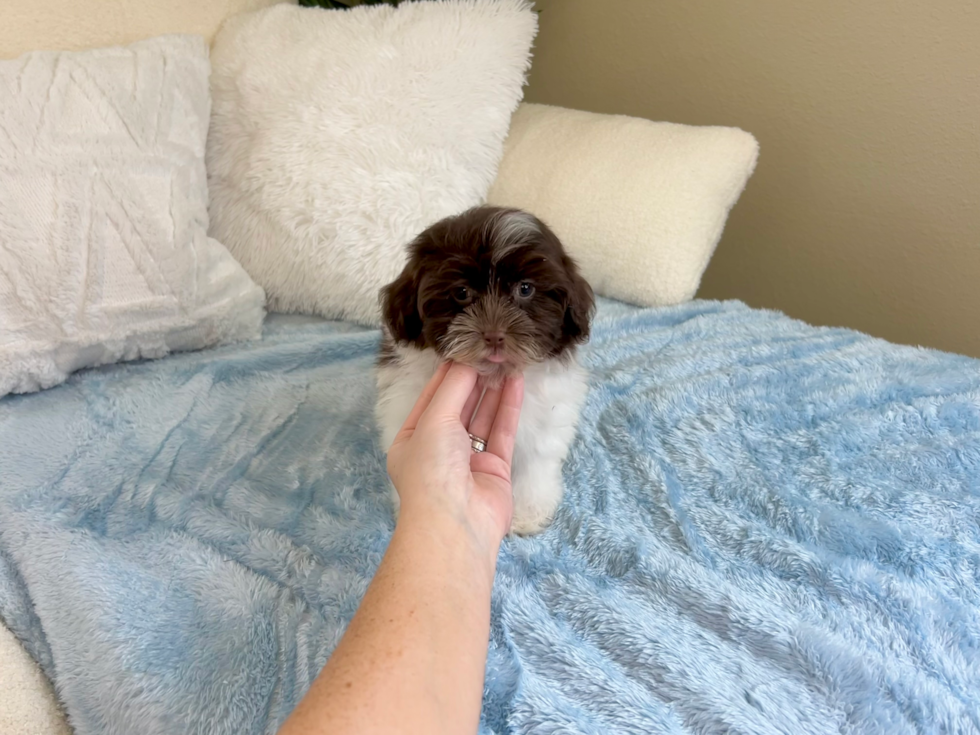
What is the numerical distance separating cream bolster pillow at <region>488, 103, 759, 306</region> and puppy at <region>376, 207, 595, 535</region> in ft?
2.22

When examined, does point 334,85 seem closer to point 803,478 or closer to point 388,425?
point 388,425

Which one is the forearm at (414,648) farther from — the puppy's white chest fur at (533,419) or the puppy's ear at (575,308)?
the puppy's ear at (575,308)

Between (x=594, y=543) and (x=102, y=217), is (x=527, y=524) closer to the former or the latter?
(x=594, y=543)

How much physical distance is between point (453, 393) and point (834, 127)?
180 cm

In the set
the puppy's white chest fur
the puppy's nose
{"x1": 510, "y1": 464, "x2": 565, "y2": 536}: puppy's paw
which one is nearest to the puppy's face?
the puppy's nose

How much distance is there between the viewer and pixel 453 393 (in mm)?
1080

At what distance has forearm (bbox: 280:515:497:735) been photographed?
644 millimetres

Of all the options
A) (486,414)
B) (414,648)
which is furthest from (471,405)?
(414,648)

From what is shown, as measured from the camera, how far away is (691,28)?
2.25 metres

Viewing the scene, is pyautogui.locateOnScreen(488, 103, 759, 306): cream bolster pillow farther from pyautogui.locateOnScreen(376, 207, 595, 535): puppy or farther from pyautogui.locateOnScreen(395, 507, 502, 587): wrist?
pyautogui.locateOnScreen(395, 507, 502, 587): wrist

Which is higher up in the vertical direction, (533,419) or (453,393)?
(453,393)

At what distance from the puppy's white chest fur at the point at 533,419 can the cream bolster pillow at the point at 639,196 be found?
68cm

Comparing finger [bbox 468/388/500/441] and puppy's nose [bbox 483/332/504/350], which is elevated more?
puppy's nose [bbox 483/332/504/350]

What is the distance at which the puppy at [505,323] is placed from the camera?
1168 millimetres
